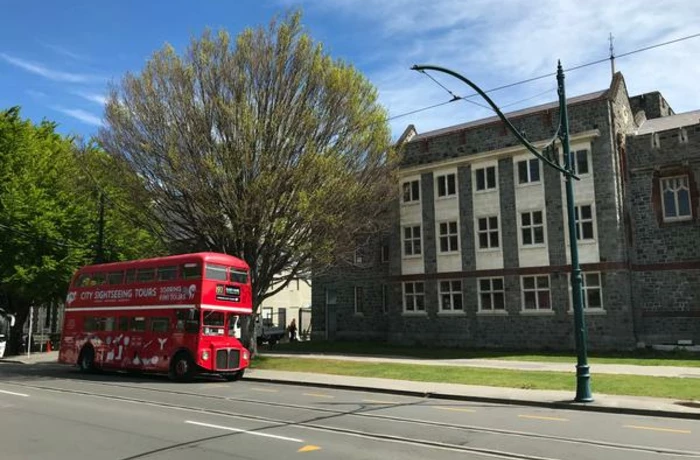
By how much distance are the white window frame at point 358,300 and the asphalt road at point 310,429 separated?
22.5m

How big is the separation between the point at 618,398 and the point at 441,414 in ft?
16.1

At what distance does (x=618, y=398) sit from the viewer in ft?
48.3

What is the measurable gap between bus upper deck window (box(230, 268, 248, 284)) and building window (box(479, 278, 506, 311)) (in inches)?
588

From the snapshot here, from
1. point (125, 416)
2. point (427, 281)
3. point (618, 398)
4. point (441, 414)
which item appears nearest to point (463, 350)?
point (427, 281)

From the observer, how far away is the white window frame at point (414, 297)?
114ft

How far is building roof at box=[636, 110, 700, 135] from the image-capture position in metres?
31.2

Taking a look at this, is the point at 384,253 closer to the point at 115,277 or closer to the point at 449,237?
the point at 449,237

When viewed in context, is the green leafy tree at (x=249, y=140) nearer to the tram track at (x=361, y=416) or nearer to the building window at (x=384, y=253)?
the tram track at (x=361, y=416)

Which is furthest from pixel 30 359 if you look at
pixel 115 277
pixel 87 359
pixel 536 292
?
pixel 536 292

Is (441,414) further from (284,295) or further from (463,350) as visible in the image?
(284,295)

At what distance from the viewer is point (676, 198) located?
29.1 metres

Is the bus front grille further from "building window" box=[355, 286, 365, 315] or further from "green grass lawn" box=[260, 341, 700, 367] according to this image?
"building window" box=[355, 286, 365, 315]

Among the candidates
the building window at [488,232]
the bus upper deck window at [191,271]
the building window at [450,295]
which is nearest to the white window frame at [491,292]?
the building window at [450,295]

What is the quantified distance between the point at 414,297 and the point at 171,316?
17098 mm
